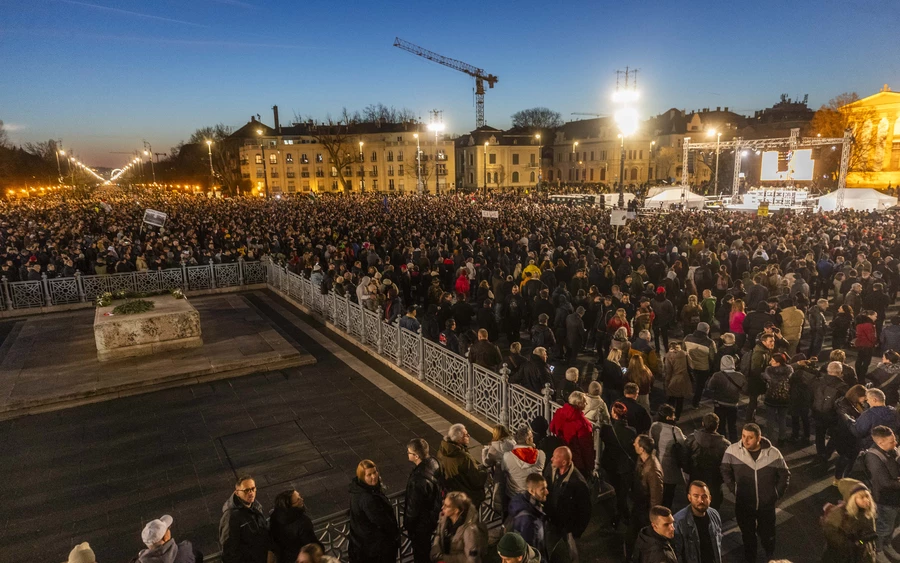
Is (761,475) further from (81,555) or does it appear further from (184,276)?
(184,276)

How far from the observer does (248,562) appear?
13.2 feet

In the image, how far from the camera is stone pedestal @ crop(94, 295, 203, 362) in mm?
10281

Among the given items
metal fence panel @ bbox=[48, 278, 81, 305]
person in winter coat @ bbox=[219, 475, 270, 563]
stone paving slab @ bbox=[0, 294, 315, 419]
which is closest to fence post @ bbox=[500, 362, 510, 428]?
person in winter coat @ bbox=[219, 475, 270, 563]

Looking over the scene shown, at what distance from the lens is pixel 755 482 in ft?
15.8

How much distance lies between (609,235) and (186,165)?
10860cm

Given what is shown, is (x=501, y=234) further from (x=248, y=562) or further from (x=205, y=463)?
(x=248, y=562)

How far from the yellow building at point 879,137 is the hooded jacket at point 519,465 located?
6020 cm

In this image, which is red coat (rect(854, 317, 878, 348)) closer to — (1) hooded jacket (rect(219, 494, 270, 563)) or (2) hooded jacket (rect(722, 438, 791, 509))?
(2) hooded jacket (rect(722, 438, 791, 509))

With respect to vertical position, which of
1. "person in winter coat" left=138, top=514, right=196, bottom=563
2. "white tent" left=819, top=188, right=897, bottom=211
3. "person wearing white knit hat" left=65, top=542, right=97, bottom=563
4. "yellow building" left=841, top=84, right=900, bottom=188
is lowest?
"person in winter coat" left=138, top=514, right=196, bottom=563

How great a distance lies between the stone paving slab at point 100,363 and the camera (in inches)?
351

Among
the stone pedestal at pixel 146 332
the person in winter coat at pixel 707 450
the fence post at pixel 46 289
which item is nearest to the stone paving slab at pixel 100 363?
the stone pedestal at pixel 146 332

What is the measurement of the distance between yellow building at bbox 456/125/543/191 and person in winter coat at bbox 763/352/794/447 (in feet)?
237

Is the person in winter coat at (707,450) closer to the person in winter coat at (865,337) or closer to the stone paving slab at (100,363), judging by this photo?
the person in winter coat at (865,337)

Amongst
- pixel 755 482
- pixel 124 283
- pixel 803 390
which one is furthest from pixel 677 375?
pixel 124 283
